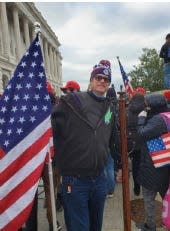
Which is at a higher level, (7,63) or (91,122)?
(7,63)

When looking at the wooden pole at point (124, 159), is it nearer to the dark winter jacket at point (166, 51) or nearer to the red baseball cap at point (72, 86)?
the red baseball cap at point (72, 86)

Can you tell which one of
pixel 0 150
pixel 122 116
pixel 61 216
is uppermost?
pixel 122 116

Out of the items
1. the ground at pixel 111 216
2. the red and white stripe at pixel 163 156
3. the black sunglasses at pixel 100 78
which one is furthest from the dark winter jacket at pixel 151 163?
the black sunglasses at pixel 100 78

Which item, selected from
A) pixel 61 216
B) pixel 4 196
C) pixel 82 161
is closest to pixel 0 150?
pixel 4 196

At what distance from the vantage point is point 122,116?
3.15 metres

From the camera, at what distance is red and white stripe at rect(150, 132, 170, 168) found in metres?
4.00

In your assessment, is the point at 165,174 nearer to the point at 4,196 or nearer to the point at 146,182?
the point at 146,182

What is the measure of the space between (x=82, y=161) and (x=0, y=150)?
2.27 feet

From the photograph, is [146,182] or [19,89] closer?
[19,89]

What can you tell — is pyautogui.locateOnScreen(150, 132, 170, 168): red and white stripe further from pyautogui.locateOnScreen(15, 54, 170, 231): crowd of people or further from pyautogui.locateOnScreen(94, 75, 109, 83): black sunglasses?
pyautogui.locateOnScreen(94, 75, 109, 83): black sunglasses

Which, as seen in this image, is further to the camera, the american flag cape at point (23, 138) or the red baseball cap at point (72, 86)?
the red baseball cap at point (72, 86)

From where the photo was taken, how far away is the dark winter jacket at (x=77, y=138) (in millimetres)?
3066

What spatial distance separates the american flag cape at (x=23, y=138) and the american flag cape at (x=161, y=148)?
1442 mm

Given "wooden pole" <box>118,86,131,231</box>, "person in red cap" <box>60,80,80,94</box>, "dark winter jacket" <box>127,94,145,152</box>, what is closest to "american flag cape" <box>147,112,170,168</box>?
"wooden pole" <box>118,86,131,231</box>
